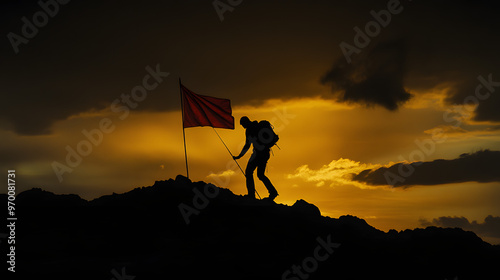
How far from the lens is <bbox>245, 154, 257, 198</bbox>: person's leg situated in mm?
19141

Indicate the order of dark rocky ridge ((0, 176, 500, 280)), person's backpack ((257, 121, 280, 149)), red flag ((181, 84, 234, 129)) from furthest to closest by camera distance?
red flag ((181, 84, 234, 129)), person's backpack ((257, 121, 280, 149)), dark rocky ridge ((0, 176, 500, 280))

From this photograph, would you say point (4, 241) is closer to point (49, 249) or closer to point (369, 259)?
point (49, 249)

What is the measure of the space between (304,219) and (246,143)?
3570mm

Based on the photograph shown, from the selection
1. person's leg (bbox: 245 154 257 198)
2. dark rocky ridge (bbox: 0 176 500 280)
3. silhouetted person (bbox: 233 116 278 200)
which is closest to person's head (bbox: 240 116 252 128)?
silhouetted person (bbox: 233 116 278 200)

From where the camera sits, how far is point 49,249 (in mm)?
14930

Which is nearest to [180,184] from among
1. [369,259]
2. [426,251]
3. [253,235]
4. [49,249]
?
[253,235]

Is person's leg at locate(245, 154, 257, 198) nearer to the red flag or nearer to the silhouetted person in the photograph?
the silhouetted person

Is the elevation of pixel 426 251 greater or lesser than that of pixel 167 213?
lesser

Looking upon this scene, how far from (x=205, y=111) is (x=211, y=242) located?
238 inches

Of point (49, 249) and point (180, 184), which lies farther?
point (180, 184)

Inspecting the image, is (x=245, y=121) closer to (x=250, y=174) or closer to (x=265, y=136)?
(x=265, y=136)

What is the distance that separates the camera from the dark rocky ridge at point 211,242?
14242 millimetres

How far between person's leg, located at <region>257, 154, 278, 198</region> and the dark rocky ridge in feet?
2.21

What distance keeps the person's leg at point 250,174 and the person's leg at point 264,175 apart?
225 mm
